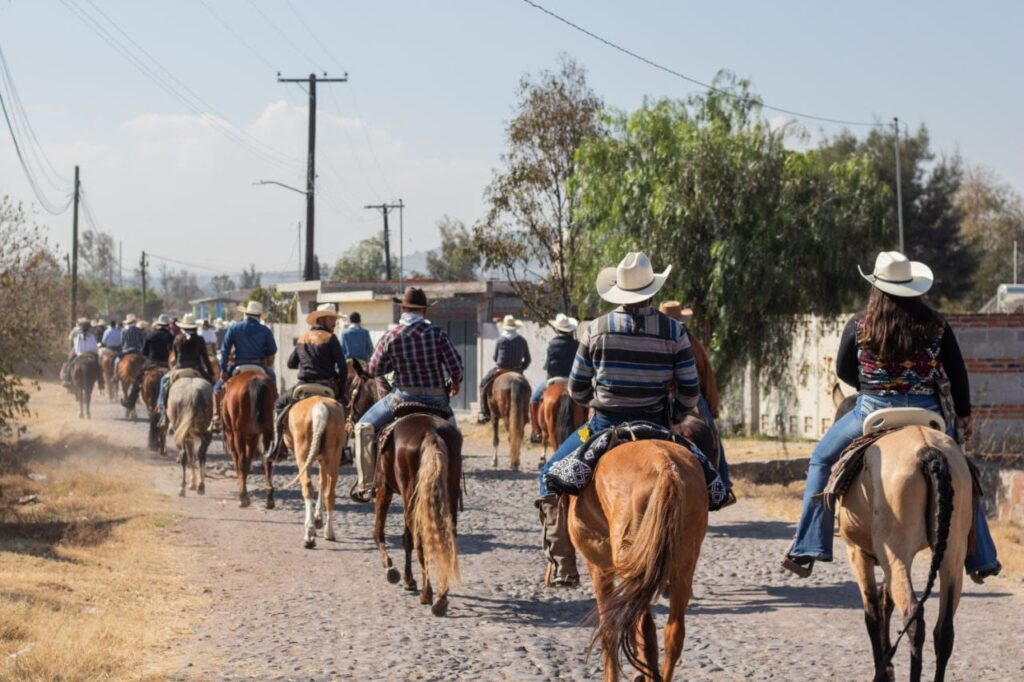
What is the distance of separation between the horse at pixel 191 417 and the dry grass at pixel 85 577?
28.6 inches

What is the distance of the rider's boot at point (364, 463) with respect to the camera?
11820 millimetres

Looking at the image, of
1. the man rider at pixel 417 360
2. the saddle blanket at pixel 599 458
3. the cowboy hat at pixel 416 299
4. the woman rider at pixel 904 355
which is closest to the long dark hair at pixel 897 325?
the woman rider at pixel 904 355

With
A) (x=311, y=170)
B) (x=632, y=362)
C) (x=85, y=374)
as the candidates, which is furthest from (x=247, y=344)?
(x=311, y=170)

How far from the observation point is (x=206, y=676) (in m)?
8.05

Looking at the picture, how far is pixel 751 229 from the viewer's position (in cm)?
1984

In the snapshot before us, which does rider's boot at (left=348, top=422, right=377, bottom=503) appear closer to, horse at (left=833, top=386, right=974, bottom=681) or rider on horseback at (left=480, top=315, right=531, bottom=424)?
horse at (left=833, top=386, right=974, bottom=681)

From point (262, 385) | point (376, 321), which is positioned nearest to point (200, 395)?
point (262, 385)

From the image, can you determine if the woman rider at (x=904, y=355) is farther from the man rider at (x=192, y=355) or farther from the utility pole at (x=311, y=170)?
the utility pole at (x=311, y=170)

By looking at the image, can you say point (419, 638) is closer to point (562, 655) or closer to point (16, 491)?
point (562, 655)

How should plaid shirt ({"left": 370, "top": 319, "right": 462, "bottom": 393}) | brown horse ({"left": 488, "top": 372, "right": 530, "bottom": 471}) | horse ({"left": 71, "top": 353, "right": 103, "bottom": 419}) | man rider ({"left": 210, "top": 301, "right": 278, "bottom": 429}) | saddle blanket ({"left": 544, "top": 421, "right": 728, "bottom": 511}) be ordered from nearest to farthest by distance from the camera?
saddle blanket ({"left": 544, "top": 421, "right": 728, "bottom": 511}), plaid shirt ({"left": 370, "top": 319, "right": 462, "bottom": 393}), man rider ({"left": 210, "top": 301, "right": 278, "bottom": 429}), brown horse ({"left": 488, "top": 372, "right": 530, "bottom": 471}), horse ({"left": 71, "top": 353, "right": 103, "bottom": 419})

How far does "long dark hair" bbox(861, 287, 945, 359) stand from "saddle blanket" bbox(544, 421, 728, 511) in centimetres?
120

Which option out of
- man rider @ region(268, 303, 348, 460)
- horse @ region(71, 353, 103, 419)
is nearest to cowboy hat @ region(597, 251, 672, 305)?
man rider @ region(268, 303, 348, 460)

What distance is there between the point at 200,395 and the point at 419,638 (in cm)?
947

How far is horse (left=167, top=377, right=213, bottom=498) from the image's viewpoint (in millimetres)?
17766
